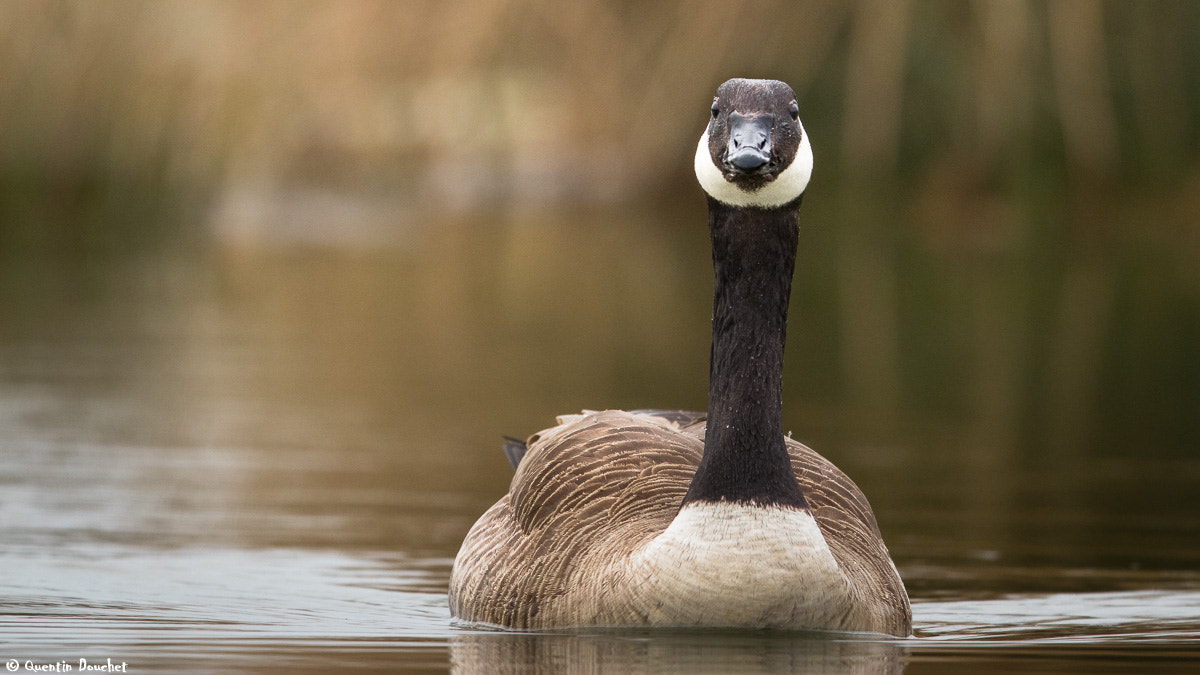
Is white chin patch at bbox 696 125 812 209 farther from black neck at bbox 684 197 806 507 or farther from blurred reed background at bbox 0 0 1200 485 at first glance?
blurred reed background at bbox 0 0 1200 485

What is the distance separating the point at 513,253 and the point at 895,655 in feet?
67.6

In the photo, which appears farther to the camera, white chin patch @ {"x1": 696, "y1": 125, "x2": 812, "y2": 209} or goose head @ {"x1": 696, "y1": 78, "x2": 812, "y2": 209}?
white chin patch @ {"x1": 696, "y1": 125, "x2": 812, "y2": 209}

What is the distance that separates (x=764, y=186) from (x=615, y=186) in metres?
26.0

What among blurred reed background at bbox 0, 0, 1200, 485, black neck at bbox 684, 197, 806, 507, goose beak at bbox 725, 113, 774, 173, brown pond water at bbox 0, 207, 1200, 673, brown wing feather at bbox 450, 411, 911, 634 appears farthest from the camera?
blurred reed background at bbox 0, 0, 1200, 485

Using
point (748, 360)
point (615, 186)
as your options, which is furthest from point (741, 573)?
point (615, 186)

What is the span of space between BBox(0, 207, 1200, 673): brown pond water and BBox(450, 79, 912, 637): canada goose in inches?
6.1

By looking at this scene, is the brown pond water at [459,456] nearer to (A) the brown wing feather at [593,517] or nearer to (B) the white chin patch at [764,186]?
(A) the brown wing feather at [593,517]

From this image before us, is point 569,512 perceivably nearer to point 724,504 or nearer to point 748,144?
point 724,504

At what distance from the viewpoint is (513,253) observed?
88.9 ft

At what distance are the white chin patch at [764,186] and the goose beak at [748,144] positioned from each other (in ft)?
0.42

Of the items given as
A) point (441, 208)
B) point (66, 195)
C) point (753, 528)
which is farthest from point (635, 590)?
point (441, 208)

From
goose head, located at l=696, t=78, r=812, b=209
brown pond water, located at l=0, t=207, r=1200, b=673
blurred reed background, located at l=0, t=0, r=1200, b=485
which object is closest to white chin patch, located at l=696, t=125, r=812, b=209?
goose head, located at l=696, t=78, r=812, b=209

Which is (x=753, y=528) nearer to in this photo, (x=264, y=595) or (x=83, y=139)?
(x=264, y=595)

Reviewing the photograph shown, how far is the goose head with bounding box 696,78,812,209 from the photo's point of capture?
692cm
